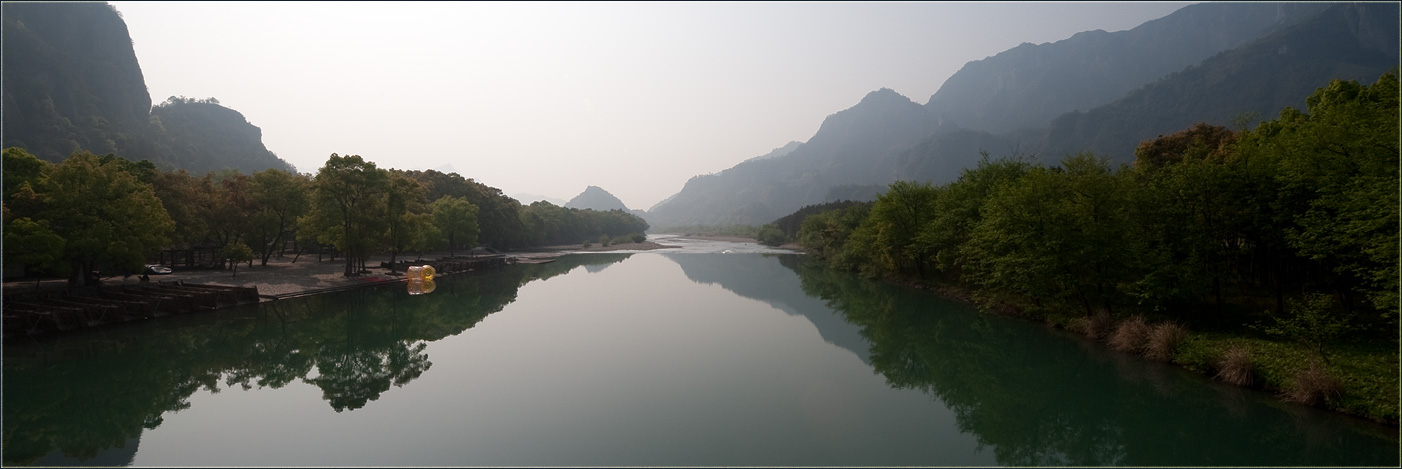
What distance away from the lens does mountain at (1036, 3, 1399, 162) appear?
147875 millimetres

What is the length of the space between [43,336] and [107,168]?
406 inches

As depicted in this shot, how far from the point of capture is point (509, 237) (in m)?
96.6

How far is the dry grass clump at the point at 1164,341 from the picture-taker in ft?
67.4

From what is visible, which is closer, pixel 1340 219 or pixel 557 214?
pixel 1340 219

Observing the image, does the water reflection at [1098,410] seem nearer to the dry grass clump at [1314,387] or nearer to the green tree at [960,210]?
the dry grass clump at [1314,387]

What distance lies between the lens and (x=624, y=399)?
17.7 meters

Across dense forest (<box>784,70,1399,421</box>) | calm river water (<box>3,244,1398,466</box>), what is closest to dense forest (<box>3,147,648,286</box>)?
calm river water (<box>3,244,1398,466</box>)

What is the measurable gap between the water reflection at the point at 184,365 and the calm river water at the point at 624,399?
0.38 ft

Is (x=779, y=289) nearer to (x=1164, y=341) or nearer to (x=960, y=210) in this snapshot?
(x=960, y=210)

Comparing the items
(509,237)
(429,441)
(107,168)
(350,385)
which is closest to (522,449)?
(429,441)

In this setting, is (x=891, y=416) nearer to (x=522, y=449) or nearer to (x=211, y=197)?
(x=522, y=449)

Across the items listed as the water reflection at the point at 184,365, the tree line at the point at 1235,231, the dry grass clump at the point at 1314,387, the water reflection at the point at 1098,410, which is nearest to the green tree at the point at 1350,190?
the tree line at the point at 1235,231

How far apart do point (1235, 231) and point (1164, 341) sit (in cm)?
638

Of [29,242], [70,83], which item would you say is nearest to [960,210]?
[29,242]
